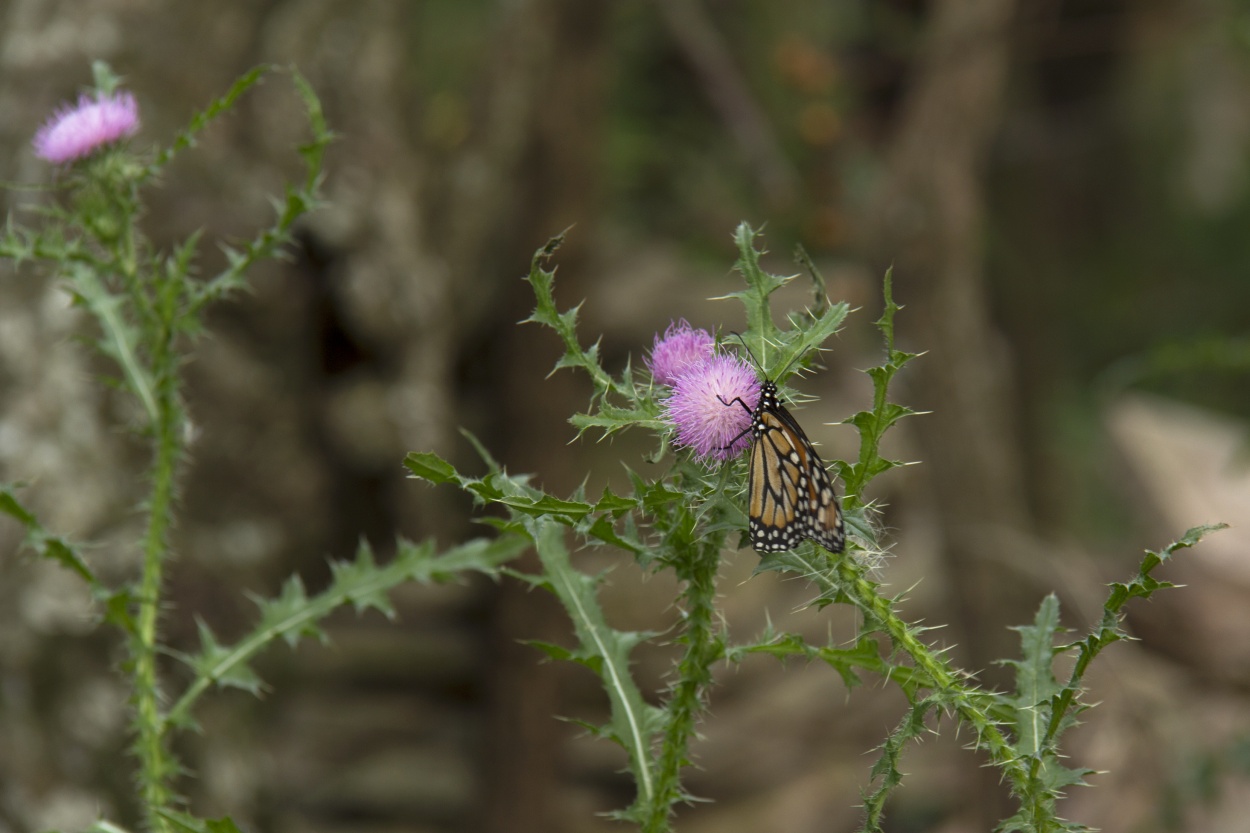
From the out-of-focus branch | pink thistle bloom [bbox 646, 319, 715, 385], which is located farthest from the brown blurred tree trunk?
pink thistle bloom [bbox 646, 319, 715, 385]

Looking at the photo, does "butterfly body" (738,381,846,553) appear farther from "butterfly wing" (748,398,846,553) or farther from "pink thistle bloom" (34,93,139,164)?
"pink thistle bloom" (34,93,139,164)

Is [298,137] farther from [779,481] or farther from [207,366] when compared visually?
[779,481]

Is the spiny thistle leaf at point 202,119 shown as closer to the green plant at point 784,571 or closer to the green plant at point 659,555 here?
the green plant at point 659,555

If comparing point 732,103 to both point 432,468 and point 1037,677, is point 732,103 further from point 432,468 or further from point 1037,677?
point 432,468

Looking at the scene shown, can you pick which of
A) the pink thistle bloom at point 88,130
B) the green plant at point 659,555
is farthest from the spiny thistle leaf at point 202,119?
the pink thistle bloom at point 88,130

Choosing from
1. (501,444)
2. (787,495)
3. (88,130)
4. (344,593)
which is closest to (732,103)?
(501,444)

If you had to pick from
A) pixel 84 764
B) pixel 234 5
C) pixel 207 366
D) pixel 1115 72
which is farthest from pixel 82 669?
pixel 1115 72
